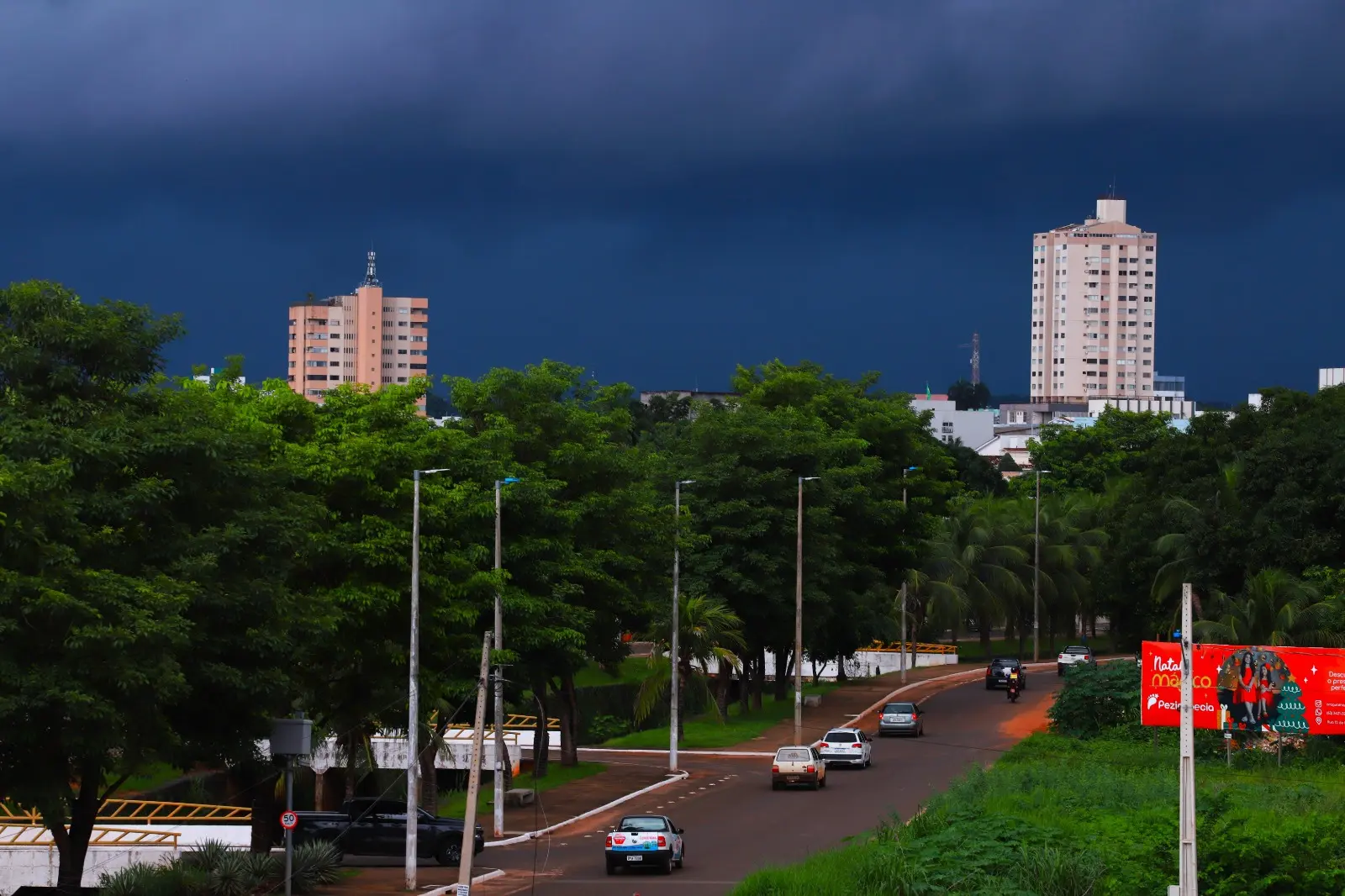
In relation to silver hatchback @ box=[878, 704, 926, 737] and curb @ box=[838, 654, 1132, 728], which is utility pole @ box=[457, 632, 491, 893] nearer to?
silver hatchback @ box=[878, 704, 926, 737]

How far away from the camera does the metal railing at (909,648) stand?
9100 cm

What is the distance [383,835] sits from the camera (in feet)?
123

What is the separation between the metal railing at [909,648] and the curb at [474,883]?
5594cm

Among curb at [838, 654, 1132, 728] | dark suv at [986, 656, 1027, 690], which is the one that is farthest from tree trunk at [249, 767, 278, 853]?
dark suv at [986, 656, 1027, 690]

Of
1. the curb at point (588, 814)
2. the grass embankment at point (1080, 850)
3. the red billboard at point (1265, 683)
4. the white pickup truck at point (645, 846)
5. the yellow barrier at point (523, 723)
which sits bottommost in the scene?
the curb at point (588, 814)

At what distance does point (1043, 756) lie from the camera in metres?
49.3

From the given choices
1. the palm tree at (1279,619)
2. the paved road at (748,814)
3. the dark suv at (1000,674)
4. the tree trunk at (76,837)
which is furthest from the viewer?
the dark suv at (1000,674)

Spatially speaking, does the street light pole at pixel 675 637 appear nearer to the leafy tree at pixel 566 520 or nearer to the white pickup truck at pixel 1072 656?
the leafy tree at pixel 566 520

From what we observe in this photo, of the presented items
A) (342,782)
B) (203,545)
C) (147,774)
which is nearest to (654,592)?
(342,782)

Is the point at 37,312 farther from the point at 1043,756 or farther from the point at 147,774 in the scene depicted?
the point at 1043,756

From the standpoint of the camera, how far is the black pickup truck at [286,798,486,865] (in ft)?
122

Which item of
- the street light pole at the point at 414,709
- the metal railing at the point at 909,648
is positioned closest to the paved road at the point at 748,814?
the street light pole at the point at 414,709

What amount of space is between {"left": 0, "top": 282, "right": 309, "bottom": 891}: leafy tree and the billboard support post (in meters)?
14.8

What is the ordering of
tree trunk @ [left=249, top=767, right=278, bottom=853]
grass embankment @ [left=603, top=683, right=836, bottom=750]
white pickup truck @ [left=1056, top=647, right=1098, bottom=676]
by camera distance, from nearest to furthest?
tree trunk @ [left=249, top=767, right=278, bottom=853], grass embankment @ [left=603, top=683, right=836, bottom=750], white pickup truck @ [left=1056, top=647, right=1098, bottom=676]
